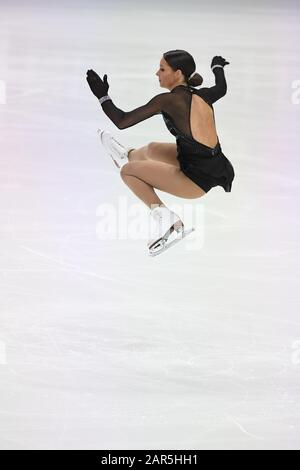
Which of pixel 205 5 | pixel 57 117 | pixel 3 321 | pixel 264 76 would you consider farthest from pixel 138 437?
pixel 205 5

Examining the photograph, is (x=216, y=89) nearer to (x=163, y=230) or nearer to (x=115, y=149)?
(x=115, y=149)

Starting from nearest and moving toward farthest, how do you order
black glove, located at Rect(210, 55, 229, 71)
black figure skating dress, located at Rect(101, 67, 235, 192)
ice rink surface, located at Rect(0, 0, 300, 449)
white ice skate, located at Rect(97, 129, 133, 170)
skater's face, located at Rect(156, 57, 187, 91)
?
ice rink surface, located at Rect(0, 0, 300, 449), black figure skating dress, located at Rect(101, 67, 235, 192), skater's face, located at Rect(156, 57, 187, 91), white ice skate, located at Rect(97, 129, 133, 170), black glove, located at Rect(210, 55, 229, 71)

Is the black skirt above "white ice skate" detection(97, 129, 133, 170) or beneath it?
beneath

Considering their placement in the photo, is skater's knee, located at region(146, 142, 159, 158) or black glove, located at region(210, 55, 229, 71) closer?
skater's knee, located at region(146, 142, 159, 158)

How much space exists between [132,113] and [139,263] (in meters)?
0.83

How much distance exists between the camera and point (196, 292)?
549cm

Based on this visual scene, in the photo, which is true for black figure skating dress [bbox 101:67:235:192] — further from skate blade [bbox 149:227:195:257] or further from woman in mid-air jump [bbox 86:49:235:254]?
skate blade [bbox 149:227:195:257]

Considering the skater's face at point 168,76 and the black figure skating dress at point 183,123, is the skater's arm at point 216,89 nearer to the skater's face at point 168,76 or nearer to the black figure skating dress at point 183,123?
the black figure skating dress at point 183,123

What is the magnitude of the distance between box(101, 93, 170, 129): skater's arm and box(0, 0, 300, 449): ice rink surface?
0.28 ft

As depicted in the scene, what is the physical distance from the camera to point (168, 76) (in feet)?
18.5

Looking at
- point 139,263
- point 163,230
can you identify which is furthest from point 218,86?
point 139,263

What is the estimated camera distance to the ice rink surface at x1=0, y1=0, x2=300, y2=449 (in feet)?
16.7

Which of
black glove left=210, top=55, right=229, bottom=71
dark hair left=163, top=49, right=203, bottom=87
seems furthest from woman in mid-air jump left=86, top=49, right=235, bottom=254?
black glove left=210, top=55, right=229, bottom=71

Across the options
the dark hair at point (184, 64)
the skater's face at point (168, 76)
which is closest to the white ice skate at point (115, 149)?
the skater's face at point (168, 76)
